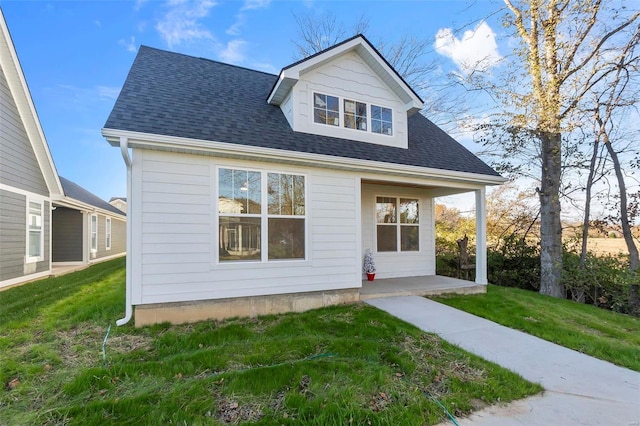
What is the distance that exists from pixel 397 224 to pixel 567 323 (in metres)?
4.27

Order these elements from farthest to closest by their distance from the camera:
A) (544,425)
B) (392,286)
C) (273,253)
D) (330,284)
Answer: (392,286) → (330,284) → (273,253) → (544,425)

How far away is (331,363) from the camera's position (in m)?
3.15

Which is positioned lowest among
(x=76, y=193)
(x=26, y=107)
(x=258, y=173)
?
(x=258, y=173)

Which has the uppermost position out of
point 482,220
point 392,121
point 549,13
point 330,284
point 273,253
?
point 549,13

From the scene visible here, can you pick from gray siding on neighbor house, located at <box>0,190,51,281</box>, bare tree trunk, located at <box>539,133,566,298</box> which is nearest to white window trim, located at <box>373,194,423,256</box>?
bare tree trunk, located at <box>539,133,566,298</box>

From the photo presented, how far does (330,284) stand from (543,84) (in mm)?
7708

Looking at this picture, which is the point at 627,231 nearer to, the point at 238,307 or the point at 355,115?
the point at 355,115

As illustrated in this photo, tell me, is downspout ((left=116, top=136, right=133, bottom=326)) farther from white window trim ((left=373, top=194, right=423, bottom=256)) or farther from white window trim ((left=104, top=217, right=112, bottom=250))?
white window trim ((left=104, top=217, right=112, bottom=250))

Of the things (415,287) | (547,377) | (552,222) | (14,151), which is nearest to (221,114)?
(415,287)

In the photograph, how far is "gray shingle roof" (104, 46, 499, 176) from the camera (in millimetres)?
4840

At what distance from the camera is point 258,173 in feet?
17.2

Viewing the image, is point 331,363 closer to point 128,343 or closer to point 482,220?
point 128,343

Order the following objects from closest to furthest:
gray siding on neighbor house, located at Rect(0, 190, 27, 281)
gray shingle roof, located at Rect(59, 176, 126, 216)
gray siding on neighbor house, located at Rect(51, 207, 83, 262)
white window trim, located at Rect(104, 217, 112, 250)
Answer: gray siding on neighbor house, located at Rect(0, 190, 27, 281) → gray shingle roof, located at Rect(59, 176, 126, 216) → gray siding on neighbor house, located at Rect(51, 207, 83, 262) → white window trim, located at Rect(104, 217, 112, 250)

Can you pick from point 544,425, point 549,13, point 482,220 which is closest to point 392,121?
point 482,220
